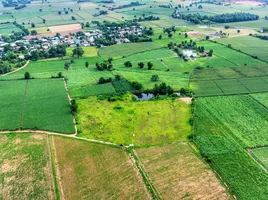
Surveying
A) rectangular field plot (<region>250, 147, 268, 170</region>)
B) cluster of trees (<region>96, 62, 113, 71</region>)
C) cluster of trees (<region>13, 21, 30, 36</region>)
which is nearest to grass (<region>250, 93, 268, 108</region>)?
rectangular field plot (<region>250, 147, 268, 170</region>)

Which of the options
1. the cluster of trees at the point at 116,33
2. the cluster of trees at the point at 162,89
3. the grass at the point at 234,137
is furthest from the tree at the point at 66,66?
the grass at the point at 234,137

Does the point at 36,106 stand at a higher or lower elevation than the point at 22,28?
lower

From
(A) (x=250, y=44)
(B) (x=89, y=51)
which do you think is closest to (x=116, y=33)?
(B) (x=89, y=51)

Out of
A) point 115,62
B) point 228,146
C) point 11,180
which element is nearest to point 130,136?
point 228,146

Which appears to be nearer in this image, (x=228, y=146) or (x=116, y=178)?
(x=116, y=178)

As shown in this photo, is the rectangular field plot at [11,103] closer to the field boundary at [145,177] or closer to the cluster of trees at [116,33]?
the field boundary at [145,177]

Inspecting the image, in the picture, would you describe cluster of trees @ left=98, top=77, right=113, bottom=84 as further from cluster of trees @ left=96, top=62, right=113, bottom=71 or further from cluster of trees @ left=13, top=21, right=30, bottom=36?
cluster of trees @ left=13, top=21, right=30, bottom=36

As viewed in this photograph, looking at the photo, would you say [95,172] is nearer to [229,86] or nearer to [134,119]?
[134,119]

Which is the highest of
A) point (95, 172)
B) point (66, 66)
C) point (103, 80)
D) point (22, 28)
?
point (22, 28)

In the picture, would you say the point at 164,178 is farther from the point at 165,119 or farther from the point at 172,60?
the point at 172,60
